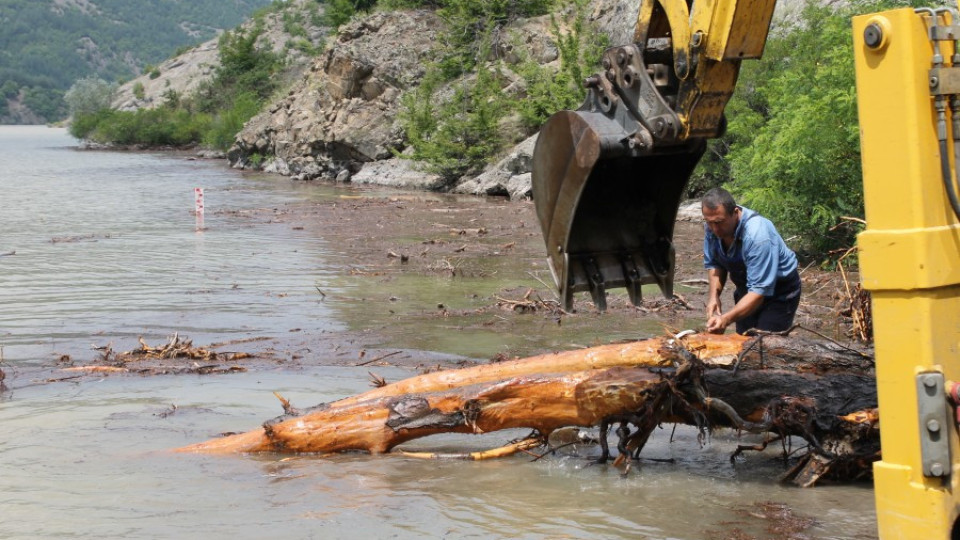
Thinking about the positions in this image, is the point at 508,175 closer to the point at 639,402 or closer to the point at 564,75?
the point at 564,75

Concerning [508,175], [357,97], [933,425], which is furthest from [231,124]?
[933,425]

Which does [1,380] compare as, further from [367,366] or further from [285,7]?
[285,7]

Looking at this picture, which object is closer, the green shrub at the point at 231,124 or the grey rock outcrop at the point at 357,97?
the grey rock outcrop at the point at 357,97

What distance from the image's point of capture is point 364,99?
4612 cm

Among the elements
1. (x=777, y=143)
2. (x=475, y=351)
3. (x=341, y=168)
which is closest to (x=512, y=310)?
(x=475, y=351)

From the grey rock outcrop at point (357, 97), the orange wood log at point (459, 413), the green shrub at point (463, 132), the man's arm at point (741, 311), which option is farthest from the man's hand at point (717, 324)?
the grey rock outcrop at point (357, 97)

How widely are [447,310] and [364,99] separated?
34289 mm

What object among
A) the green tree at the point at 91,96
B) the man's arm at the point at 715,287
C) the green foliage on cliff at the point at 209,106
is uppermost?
the green tree at the point at 91,96

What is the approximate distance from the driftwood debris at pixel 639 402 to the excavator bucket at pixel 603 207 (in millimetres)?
511

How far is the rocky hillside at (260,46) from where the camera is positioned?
77.9m

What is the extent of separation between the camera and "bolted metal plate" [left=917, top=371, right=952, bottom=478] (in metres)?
3.61

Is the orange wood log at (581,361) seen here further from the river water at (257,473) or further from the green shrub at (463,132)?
the green shrub at (463,132)

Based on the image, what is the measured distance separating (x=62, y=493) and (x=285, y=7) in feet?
311

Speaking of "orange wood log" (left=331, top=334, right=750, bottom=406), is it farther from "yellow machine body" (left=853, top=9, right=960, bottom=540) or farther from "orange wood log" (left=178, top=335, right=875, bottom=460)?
"yellow machine body" (left=853, top=9, right=960, bottom=540)
